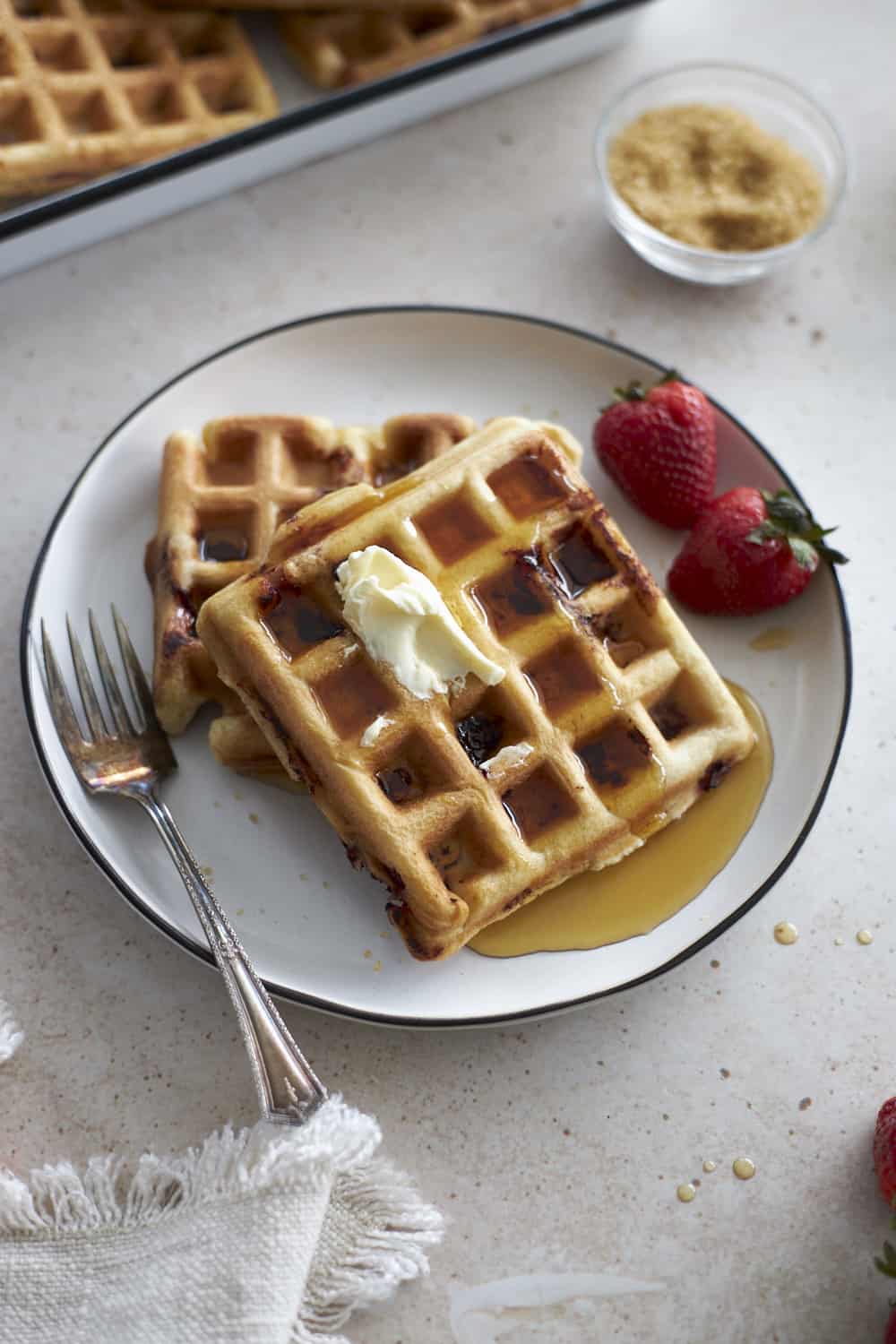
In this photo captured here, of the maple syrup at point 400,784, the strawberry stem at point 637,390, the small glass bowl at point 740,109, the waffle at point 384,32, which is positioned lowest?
the maple syrup at point 400,784

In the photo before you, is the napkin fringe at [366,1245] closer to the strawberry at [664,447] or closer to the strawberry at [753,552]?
the strawberry at [753,552]

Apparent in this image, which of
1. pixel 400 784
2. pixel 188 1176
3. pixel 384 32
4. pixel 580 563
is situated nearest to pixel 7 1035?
pixel 188 1176

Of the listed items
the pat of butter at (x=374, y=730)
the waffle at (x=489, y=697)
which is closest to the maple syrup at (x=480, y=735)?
the waffle at (x=489, y=697)

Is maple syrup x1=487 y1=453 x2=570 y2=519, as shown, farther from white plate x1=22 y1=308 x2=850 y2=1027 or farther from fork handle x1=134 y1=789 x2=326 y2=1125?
fork handle x1=134 y1=789 x2=326 y2=1125

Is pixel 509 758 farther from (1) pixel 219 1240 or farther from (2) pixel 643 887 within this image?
(1) pixel 219 1240

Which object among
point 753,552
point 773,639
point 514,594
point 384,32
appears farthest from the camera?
point 384,32

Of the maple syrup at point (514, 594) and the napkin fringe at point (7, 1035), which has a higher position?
the maple syrup at point (514, 594)
